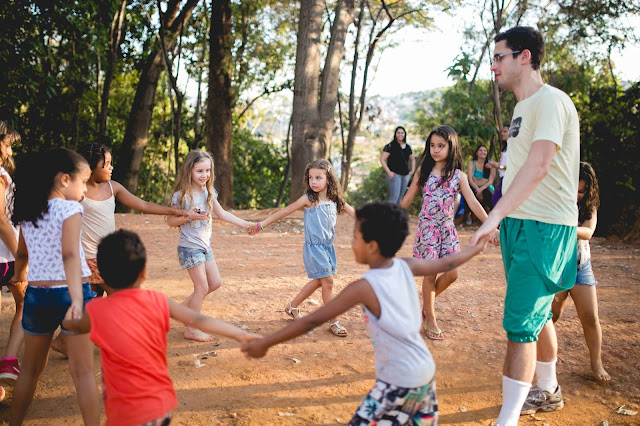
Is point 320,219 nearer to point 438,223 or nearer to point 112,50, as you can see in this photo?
point 438,223

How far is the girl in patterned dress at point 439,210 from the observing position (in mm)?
4848

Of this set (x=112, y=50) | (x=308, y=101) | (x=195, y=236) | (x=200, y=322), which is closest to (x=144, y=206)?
(x=195, y=236)

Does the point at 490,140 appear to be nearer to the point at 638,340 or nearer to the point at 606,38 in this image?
the point at 606,38

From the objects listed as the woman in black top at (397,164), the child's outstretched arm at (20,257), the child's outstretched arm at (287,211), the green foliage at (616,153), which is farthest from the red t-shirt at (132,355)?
the green foliage at (616,153)

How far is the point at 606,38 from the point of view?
46.9ft

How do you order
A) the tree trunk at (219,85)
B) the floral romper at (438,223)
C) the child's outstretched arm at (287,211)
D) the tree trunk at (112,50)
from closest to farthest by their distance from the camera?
the floral romper at (438,223) < the child's outstretched arm at (287,211) < the tree trunk at (219,85) < the tree trunk at (112,50)

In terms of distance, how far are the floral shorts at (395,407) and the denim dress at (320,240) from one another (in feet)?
8.70

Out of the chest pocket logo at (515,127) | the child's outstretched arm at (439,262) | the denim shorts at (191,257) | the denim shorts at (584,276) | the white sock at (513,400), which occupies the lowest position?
the white sock at (513,400)

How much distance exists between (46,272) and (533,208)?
2.79 m

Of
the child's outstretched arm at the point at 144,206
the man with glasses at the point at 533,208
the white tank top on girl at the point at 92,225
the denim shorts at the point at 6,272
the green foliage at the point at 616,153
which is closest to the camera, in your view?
the man with glasses at the point at 533,208

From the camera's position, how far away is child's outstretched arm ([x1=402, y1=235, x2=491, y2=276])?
268cm

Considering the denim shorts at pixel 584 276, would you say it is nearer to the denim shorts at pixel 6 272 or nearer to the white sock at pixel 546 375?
the white sock at pixel 546 375

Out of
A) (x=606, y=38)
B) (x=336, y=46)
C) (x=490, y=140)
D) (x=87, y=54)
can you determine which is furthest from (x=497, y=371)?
(x=87, y=54)

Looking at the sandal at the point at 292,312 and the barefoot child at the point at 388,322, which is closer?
the barefoot child at the point at 388,322
